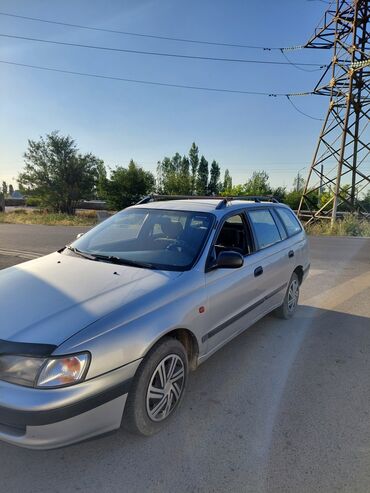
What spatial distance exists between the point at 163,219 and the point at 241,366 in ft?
5.58

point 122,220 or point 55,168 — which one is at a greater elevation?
point 55,168

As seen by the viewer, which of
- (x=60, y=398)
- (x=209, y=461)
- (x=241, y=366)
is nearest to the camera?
(x=60, y=398)

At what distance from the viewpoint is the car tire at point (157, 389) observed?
232 cm

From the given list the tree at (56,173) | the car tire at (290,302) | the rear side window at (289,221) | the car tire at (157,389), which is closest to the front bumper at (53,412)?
the car tire at (157,389)

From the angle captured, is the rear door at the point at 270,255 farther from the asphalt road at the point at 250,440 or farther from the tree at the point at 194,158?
the tree at the point at 194,158

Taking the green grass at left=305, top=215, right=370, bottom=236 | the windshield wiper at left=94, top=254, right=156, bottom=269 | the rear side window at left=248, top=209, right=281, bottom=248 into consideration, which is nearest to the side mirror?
the windshield wiper at left=94, top=254, right=156, bottom=269

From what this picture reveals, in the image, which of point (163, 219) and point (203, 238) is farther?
point (163, 219)

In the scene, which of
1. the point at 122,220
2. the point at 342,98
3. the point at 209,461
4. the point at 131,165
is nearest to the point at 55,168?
the point at 131,165

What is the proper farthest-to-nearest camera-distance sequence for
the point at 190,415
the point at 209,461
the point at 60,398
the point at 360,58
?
the point at 360,58 < the point at 190,415 < the point at 209,461 < the point at 60,398

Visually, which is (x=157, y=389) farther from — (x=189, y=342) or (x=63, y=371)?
(x=63, y=371)

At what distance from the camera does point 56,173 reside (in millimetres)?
36062

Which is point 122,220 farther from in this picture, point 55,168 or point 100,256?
point 55,168

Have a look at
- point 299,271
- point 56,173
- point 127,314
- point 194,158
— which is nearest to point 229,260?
point 127,314

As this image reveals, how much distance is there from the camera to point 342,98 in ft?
58.2
